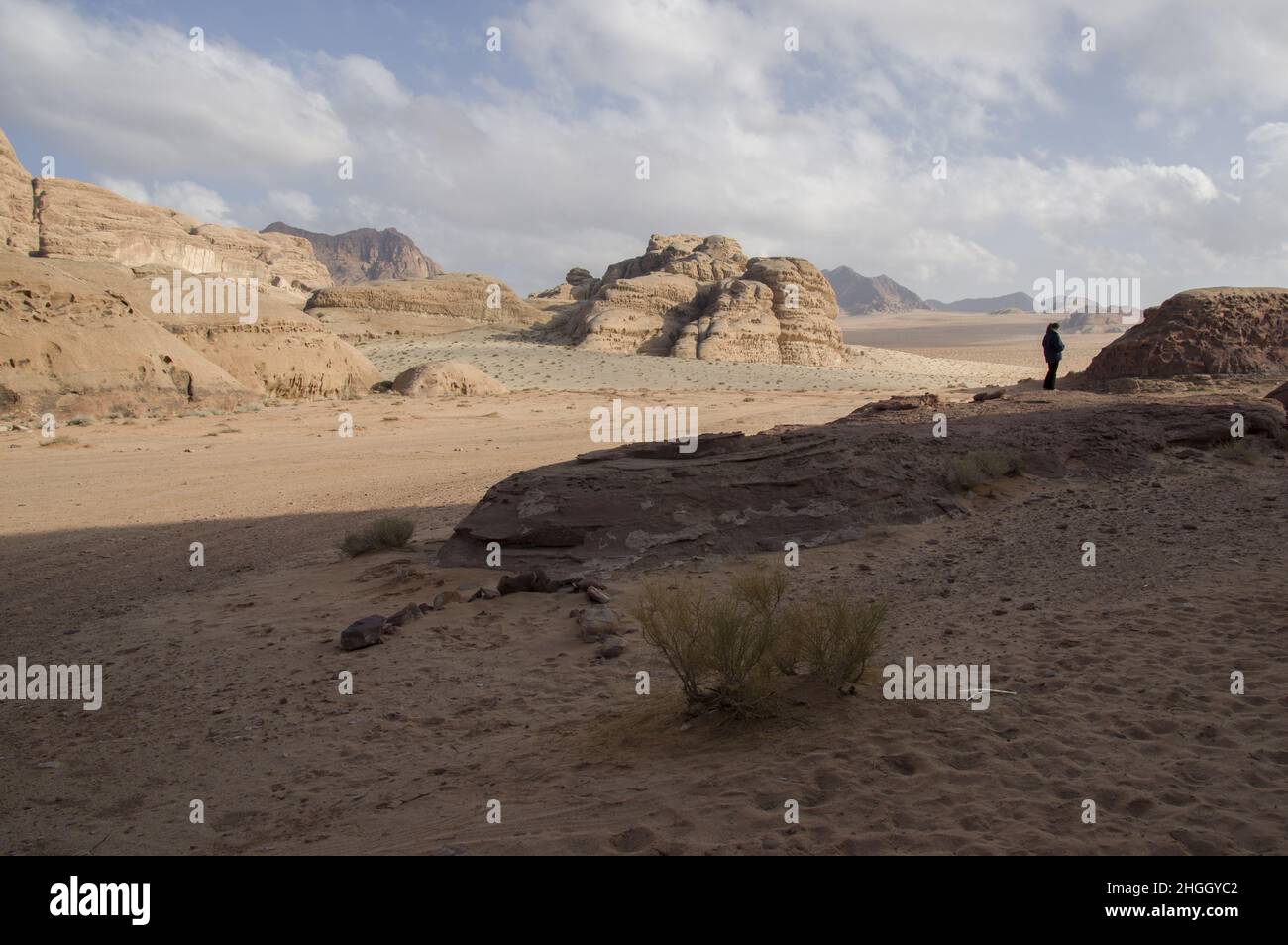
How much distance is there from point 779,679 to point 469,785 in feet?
5.40

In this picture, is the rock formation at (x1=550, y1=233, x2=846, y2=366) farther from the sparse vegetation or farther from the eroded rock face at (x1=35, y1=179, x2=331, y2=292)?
the sparse vegetation

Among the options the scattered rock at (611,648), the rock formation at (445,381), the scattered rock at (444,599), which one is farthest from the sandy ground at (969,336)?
the scattered rock at (611,648)

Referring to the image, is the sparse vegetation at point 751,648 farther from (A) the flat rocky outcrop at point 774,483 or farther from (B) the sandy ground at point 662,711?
(A) the flat rocky outcrop at point 774,483

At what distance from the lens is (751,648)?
4.21 meters

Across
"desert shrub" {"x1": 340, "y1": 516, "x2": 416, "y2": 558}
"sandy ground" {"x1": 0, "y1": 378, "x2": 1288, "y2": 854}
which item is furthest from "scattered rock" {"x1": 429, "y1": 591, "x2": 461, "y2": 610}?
"desert shrub" {"x1": 340, "y1": 516, "x2": 416, "y2": 558}

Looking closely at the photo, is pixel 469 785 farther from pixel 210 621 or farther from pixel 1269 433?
pixel 1269 433

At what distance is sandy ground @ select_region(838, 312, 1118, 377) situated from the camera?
71375 millimetres

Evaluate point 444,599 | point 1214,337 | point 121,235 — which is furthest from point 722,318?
point 121,235

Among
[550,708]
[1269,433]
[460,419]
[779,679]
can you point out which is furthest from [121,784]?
[460,419]

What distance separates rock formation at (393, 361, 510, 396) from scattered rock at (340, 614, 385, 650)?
1896 centimetres

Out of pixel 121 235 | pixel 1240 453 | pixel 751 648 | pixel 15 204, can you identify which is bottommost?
pixel 751 648

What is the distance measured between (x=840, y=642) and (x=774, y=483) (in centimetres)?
375

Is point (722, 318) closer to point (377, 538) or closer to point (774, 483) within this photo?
point (774, 483)

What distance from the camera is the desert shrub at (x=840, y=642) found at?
4.15 meters
